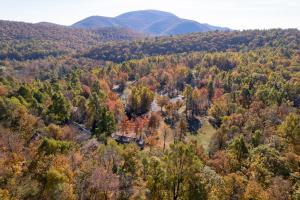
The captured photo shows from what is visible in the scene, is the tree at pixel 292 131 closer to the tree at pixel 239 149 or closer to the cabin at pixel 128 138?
the tree at pixel 239 149

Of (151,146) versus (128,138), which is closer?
(151,146)

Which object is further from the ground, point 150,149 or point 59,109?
point 59,109

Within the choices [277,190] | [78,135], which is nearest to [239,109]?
[78,135]

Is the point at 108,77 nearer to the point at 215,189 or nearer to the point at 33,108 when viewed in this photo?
the point at 33,108

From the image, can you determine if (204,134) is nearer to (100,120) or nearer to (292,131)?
(100,120)

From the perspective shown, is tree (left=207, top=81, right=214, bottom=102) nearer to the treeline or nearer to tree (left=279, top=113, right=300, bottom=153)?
the treeline

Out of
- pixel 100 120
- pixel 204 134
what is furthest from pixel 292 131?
pixel 204 134

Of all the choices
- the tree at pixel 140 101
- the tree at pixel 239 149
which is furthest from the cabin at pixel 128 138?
the tree at pixel 239 149

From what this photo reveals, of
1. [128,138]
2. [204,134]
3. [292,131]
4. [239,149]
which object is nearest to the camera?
[239,149]

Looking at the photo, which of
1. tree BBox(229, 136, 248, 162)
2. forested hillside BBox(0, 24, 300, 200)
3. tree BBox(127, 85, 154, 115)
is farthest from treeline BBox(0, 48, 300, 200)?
tree BBox(127, 85, 154, 115)

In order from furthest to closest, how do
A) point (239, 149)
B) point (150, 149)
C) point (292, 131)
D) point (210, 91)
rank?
1. point (210, 91)
2. point (150, 149)
3. point (292, 131)
4. point (239, 149)

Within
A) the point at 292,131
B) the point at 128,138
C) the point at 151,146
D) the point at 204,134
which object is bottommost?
the point at 204,134
